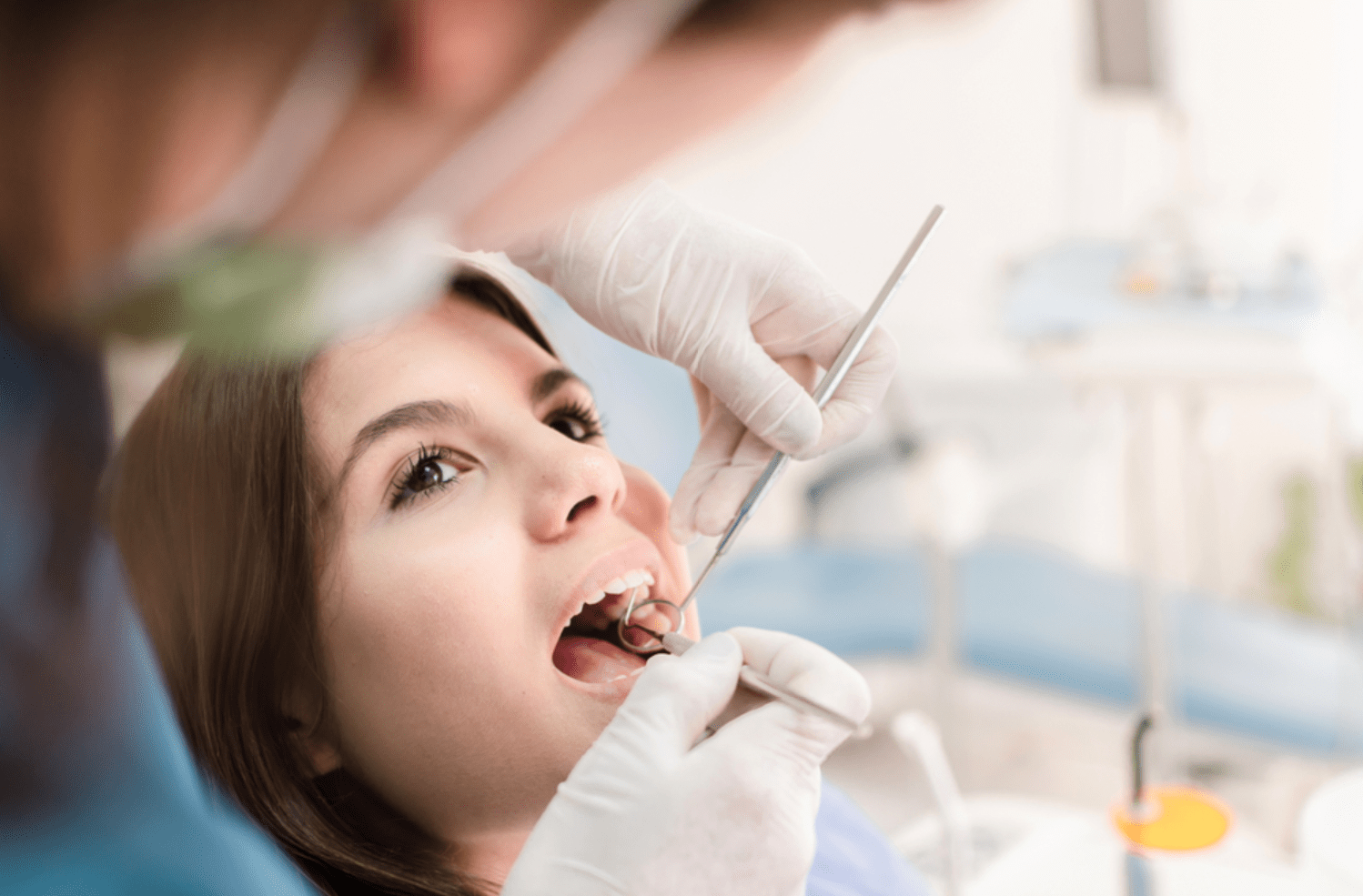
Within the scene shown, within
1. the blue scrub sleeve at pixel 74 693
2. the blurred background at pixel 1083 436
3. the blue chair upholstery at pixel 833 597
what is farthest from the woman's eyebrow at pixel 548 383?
the blue chair upholstery at pixel 833 597

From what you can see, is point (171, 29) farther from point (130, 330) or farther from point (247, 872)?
point (247, 872)

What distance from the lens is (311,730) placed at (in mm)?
911

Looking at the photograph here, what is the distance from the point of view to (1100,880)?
1.40m

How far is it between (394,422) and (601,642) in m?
0.26

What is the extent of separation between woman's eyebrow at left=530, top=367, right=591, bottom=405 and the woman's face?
25 mm

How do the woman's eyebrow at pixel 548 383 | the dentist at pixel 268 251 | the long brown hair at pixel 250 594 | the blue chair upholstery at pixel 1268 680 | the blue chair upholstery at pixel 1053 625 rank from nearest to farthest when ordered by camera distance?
1. the dentist at pixel 268 251
2. the long brown hair at pixel 250 594
3. the woman's eyebrow at pixel 548 383
4. the blue chair upholstery at pixel 1268 680
5. the blue chair upholstery at pixel 1053 625

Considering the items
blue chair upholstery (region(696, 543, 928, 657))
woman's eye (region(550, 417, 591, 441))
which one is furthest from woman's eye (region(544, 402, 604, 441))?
blue chair upholstery (region(696, 543, 928, 657))

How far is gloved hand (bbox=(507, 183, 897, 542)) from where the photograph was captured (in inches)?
36.1

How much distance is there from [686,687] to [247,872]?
0.29 meters

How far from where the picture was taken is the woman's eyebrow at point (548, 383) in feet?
3.15

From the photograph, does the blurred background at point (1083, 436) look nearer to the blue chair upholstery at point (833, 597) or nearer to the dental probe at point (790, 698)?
the blue chair upholstery at point (833, 597)

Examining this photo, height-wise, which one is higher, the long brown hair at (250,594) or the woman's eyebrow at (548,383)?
the woman's eyebrow at (548,383)

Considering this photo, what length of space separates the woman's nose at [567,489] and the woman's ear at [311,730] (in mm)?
234

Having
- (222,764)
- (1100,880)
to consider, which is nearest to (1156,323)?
(1100,880)
